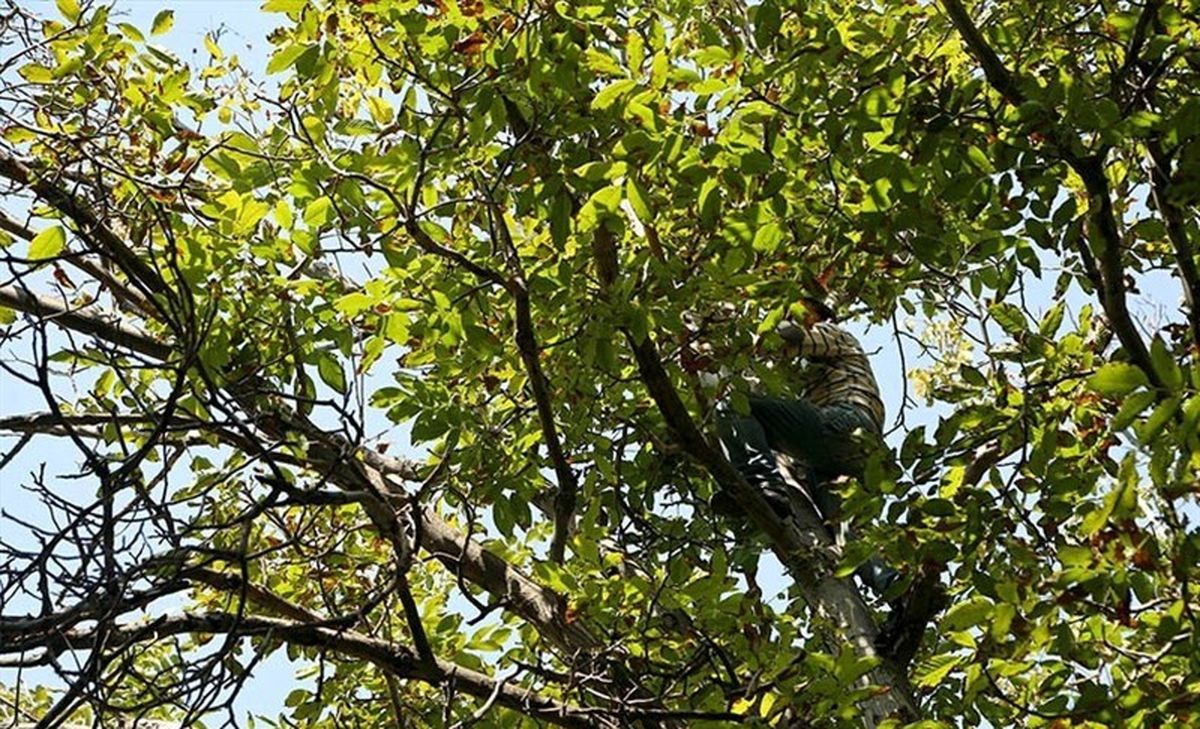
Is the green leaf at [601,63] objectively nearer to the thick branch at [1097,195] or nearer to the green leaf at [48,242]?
the thick branch at [1097,195]

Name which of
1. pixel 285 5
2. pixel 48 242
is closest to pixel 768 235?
pixel 285 5

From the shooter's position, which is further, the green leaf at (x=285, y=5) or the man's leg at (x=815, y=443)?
the man's leg at (x=815, y=443)

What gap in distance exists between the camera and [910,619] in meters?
4.82

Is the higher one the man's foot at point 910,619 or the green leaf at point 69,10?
the green leaf at point 69,10

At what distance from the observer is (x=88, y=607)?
10.4 ft

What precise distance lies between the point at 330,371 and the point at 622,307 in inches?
41.6

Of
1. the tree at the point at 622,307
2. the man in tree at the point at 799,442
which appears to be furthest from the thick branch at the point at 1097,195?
the man in tree at the point at 799,442

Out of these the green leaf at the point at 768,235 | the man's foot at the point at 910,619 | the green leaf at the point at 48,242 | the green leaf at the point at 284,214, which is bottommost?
the man's foot at the point at 910,619

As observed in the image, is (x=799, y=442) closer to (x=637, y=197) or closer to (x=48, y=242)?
(x=637, y=197)

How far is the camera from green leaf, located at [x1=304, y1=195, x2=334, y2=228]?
3904mm

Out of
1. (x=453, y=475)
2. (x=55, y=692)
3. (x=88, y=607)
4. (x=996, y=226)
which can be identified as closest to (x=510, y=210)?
(x=453, y=475)

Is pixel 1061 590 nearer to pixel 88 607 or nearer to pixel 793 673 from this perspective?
pixel 793 673

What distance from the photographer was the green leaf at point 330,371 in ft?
14.3

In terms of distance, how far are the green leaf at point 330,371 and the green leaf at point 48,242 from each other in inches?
36.3
